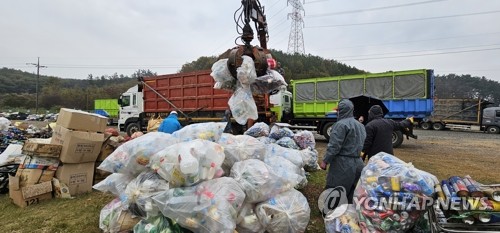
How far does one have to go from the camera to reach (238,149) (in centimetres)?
284

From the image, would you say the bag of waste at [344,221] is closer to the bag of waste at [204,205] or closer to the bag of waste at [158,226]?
the bag of waste at [204,205]

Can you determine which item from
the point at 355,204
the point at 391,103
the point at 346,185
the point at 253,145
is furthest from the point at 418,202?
the point at 391,103

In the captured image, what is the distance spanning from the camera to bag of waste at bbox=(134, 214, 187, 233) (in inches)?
89.5

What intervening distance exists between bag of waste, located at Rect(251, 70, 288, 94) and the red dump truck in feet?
14.8

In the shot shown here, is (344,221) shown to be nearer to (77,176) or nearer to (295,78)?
(77,176)

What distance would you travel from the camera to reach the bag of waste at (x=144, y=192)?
236 cm

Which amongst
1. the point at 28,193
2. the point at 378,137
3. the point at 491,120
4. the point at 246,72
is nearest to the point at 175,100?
the point at 28,193

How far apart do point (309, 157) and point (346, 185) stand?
2397 millimetres

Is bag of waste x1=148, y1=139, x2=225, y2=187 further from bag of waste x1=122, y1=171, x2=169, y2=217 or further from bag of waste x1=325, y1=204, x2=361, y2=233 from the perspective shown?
bag of waste x1=325, y1=204, x2=361, y2=233

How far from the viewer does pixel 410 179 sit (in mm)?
2145

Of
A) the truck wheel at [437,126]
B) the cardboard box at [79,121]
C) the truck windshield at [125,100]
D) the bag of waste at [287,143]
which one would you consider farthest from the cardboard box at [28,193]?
the truck wheel at [437,126]

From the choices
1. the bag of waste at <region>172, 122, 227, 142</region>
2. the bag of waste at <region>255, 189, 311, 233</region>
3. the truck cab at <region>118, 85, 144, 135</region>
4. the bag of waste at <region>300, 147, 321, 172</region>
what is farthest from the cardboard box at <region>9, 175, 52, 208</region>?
the truck cab at <region>118, 85, 144, 135</region>

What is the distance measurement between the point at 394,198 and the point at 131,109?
11.5 metres

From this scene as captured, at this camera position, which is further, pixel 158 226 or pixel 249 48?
pixel 249 48
